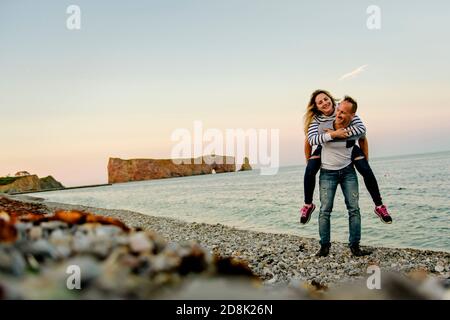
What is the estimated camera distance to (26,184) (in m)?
85.3

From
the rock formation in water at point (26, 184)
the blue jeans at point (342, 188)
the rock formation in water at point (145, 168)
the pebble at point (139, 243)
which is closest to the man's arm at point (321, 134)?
the blue jeans at point (342, 188)

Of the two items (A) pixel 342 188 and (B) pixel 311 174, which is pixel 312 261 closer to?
(A) pixel 342 188

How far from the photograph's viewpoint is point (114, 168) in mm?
84688

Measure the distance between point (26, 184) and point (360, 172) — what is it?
296 ft

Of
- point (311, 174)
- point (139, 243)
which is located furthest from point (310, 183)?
point (139, 243)

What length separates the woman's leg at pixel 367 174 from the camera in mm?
5984

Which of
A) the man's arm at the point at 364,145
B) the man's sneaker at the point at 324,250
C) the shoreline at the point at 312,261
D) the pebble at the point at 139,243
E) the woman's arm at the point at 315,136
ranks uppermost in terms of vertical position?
the woman's arm at the point at 315,136

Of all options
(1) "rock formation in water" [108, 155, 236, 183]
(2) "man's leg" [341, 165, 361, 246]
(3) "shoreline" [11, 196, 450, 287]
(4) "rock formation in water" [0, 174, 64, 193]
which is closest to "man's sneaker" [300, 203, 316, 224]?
(2) "man's leg" [341, 165, 361, 246]

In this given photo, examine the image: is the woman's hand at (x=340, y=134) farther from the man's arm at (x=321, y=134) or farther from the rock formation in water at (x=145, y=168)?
the rock formation in water at (x=145, y=168)

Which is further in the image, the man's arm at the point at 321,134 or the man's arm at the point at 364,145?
the man's arm at the point at 364,145

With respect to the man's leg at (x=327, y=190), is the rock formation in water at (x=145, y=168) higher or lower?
lower

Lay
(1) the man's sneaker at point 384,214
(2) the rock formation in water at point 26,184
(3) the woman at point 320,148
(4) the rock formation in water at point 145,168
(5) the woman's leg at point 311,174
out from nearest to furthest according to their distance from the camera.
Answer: (1) the man's sneaker at point 384,214 < (3) the woman at point 320,148 < (5) the woman's leg at point 311,174 < (2) the rock formation in water at point 26,184 < (4) the rock formation in water at point 145,168
